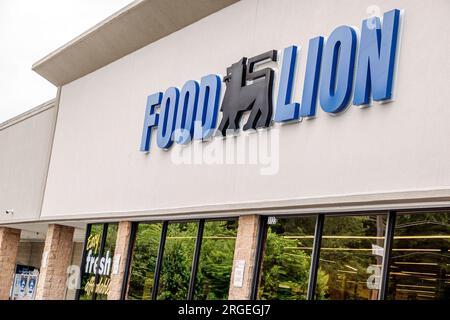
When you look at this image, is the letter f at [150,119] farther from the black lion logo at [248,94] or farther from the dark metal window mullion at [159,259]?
the black lion logo at [248,94]

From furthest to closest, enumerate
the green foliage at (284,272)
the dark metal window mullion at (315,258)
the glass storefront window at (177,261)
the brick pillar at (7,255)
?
the brick pillar at (7,255)
the glass storefront window at (177,261)
the green foliage at (284,272)
the dark metal window mullion at (315,258)

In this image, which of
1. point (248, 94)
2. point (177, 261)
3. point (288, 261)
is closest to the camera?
point (288, 261)

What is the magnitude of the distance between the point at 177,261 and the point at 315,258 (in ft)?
13.7

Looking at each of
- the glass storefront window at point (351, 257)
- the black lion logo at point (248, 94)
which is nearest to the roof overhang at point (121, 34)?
the black lion logo at point (248, 94)

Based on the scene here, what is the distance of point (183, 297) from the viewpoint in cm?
1332

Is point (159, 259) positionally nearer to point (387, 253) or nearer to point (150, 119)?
point (150, 119)

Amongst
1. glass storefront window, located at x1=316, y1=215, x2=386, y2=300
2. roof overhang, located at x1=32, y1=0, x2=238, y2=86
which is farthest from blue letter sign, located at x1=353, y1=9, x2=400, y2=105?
roof overhang, located at x1=32, y1=0, x2=238, y2=86

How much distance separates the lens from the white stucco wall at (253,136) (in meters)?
8.66

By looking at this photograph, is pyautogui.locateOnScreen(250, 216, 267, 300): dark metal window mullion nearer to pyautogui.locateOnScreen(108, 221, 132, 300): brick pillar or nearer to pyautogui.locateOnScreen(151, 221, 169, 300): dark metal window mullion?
pyautogui.locateOnScreen(151, 221, 169, 300): dark metal window mullion

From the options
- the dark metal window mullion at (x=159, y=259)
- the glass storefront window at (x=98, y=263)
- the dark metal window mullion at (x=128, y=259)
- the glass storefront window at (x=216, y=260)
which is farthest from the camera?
the glass storefront window at (x=98, y=263)

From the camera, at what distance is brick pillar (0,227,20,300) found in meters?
23.5

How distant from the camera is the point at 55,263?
1938 cm

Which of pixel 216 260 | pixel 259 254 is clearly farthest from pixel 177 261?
pixel 259 254

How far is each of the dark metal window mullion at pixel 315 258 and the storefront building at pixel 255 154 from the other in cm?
4
